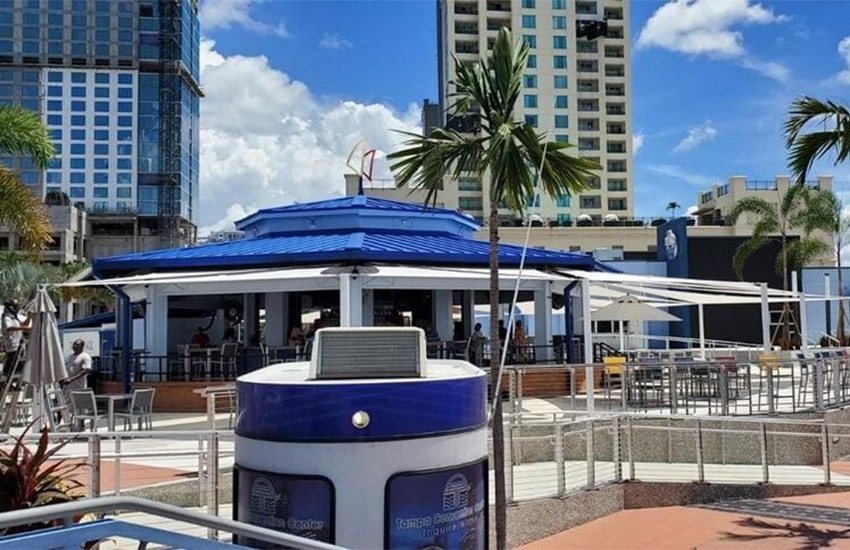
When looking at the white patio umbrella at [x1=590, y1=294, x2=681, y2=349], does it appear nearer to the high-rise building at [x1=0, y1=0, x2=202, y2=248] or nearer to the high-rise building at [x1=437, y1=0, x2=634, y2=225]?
the high-rise building at [x1=437, y1=0, x2=634, y2=225]

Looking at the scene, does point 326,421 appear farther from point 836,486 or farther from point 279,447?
point 836,486

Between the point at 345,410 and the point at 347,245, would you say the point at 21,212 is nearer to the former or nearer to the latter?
the point at 347,245

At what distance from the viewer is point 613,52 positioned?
92.5m

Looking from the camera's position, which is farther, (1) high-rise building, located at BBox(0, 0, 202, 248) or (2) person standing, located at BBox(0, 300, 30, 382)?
(1) high-rise building, located at BBox(0, 0, 202, 248)

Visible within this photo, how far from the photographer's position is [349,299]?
13.8 meters

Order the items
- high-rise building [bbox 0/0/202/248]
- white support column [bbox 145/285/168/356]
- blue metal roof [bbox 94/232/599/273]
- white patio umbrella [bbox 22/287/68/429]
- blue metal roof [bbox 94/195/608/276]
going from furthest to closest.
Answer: high-rise building [bbox 0/0/202/248], white support column [bbox 145/285/168/356], blue metal roof [bbox 94/195/608/276], blue metal roof [bbox 94/232/599/273], white patio umbrella [bbox 22/287/68/429]

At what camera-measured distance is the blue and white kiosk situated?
14.4 feet

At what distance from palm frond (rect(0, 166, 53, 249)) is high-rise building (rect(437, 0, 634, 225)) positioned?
74814mm

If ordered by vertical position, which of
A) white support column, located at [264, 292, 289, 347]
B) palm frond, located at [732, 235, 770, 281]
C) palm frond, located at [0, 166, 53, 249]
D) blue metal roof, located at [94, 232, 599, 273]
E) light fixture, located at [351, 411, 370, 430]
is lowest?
light fixture, located at [351, 411, 370, 430]

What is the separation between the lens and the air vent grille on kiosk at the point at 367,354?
485 centimetres

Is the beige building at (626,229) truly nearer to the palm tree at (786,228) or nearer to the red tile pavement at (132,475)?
the palm tree at (786,228)

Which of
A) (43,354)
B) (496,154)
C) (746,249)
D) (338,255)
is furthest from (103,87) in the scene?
(496,154)

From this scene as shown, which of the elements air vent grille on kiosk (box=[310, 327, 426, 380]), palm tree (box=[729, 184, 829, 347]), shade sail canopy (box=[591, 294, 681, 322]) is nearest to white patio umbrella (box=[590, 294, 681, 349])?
shade sail canopy (box=[591, 294, 681, 322])

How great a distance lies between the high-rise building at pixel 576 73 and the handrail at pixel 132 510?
8475 cm
